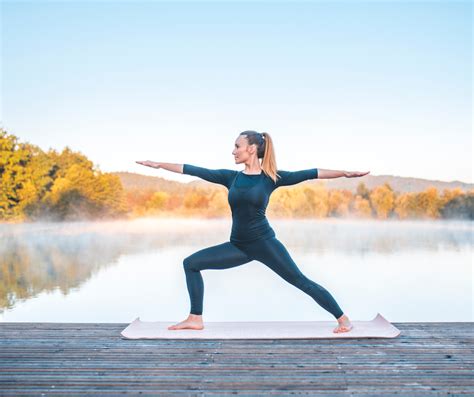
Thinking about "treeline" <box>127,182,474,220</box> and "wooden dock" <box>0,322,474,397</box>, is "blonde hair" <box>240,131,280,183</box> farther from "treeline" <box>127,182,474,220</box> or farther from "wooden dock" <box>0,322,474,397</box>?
"treeline" <box>127,182,474,220</box>

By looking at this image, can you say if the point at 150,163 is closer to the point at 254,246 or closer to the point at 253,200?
the point at 253,200

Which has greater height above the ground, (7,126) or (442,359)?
(7,126)

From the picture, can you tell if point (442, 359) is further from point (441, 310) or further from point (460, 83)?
point (460, 83)

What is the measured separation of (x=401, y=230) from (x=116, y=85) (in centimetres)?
1048

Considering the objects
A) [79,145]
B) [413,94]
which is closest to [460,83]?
[413,94]

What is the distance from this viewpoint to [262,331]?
343 cm

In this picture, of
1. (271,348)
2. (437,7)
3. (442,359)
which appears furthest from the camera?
(437,7)

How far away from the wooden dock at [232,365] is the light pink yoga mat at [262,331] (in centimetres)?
6

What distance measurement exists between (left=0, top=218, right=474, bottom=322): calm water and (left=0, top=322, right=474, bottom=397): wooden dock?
2.78m

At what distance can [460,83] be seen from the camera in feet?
47.5

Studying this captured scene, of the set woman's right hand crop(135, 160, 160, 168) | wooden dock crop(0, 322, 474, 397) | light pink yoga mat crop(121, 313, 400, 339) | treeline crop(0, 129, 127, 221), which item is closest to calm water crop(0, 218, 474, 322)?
treeline crop(0, 129, 127, 221)

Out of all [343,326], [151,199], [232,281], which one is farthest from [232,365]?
[151,199]

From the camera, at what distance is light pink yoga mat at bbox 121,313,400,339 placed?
10.9ft

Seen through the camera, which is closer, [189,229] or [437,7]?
[437,7]
